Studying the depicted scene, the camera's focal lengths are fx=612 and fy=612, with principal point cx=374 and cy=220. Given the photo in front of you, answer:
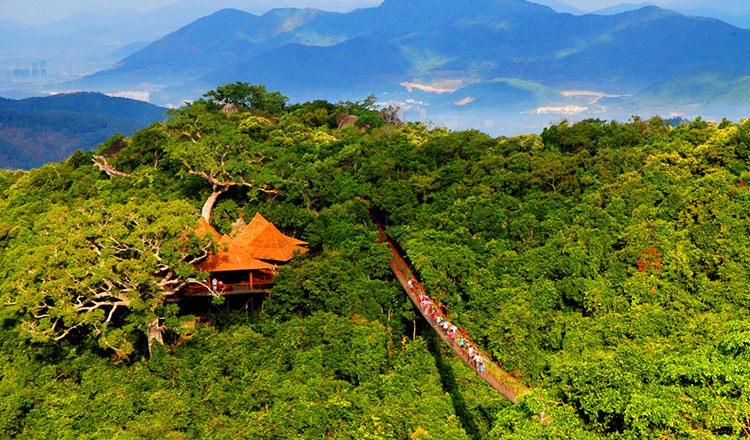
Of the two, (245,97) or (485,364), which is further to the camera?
(245,97)

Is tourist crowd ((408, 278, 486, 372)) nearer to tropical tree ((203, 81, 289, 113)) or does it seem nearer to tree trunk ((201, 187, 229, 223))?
tree trunk ((201, 187, 229, 223))

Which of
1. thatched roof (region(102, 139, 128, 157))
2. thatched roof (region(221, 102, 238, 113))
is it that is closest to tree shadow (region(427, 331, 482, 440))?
thatched roof (region(102, 139, 128, 157))

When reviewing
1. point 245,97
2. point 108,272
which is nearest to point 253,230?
point 108,272

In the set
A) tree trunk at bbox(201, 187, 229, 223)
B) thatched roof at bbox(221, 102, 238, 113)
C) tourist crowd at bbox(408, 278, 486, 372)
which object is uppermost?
thatched roof at bbox(221, 102, 238, 113)

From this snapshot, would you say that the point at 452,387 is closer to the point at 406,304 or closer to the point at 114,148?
the point at 406,304

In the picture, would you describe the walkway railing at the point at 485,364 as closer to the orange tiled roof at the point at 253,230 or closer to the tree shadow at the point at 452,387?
the tree shadow at the point at 452,387

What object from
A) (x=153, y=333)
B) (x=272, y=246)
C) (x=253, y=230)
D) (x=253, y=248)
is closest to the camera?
(x=153, y=333)

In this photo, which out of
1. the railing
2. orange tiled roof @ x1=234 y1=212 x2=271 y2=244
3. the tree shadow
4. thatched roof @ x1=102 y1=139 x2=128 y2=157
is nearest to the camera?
the tree shadow
